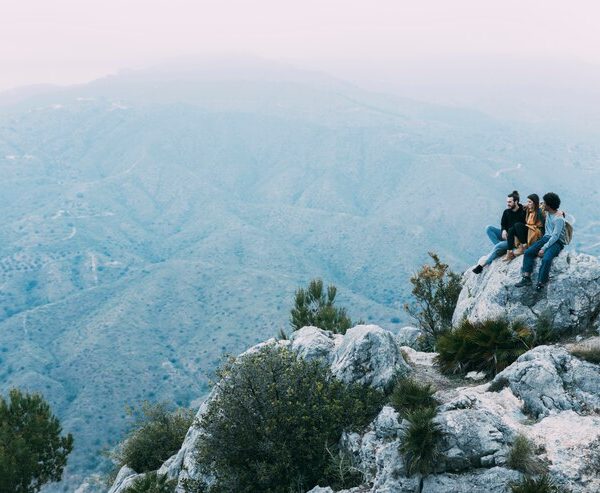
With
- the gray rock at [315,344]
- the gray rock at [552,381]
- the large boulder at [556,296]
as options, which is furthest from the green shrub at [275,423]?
the large boulder at [556,296]

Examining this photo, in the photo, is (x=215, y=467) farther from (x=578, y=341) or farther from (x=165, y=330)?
(x=165, y=330)

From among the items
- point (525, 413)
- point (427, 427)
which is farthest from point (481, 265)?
point (427, 427)

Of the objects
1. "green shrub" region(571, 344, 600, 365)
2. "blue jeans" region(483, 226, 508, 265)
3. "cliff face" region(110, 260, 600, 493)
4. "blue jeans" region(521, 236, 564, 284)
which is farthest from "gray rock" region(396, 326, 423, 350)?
"green shrub" region(571, 344, 600, 365)

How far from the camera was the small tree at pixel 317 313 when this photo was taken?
23156 millimetres

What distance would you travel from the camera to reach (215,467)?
12.2 metres

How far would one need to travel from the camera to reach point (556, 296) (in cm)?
1366

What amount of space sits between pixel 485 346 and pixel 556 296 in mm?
2164

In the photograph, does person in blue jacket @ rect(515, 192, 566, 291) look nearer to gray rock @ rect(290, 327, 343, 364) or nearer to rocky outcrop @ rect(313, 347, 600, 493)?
rocky outcrop @ rect(313, 347, 600, 493)

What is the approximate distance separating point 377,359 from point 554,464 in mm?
5005

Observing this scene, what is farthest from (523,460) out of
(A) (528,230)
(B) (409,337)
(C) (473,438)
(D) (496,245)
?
(B) (409,337)

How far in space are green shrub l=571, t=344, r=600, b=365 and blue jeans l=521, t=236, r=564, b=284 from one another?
2.39 m

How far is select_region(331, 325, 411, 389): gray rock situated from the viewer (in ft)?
44.1

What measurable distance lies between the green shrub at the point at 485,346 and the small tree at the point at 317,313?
858 cm

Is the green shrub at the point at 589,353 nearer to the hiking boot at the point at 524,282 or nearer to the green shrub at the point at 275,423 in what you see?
the hiking boot at the point at 524,282
